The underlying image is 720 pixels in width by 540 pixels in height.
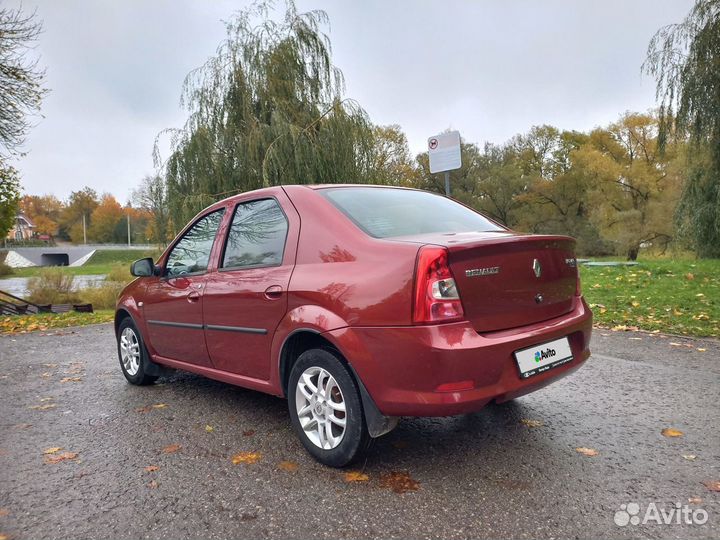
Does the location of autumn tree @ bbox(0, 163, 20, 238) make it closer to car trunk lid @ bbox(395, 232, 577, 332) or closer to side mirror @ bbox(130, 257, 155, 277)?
side mirror @ bbox(130, 257, 155, 277)

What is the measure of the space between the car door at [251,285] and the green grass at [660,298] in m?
5.68

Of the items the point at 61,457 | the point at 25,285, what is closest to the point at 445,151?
the point at 61,457

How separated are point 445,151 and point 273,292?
4.55 meters

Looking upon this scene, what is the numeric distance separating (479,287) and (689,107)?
39.3 ft

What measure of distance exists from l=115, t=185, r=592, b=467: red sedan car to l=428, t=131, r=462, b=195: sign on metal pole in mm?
3122

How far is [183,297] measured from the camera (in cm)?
409

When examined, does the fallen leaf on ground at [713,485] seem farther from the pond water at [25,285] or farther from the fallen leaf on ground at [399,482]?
the pond water at [25,285]

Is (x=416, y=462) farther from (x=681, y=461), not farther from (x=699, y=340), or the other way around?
(x=699, y=340)

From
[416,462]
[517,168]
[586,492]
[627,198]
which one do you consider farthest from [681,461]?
[517,168]

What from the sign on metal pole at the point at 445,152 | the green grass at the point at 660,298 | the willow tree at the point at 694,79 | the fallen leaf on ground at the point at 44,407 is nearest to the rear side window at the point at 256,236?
the fallen leaf on ground at the point at 44,407

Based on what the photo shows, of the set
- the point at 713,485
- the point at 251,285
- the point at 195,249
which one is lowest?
the point at 713,485

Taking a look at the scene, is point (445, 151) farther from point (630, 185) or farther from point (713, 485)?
point (630, 185)

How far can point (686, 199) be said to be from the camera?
14.8m

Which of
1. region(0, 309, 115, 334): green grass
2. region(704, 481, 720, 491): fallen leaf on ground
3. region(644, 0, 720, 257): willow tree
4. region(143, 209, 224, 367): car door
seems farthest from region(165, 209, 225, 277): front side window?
region(644, 0, 720, 257): willow tree
